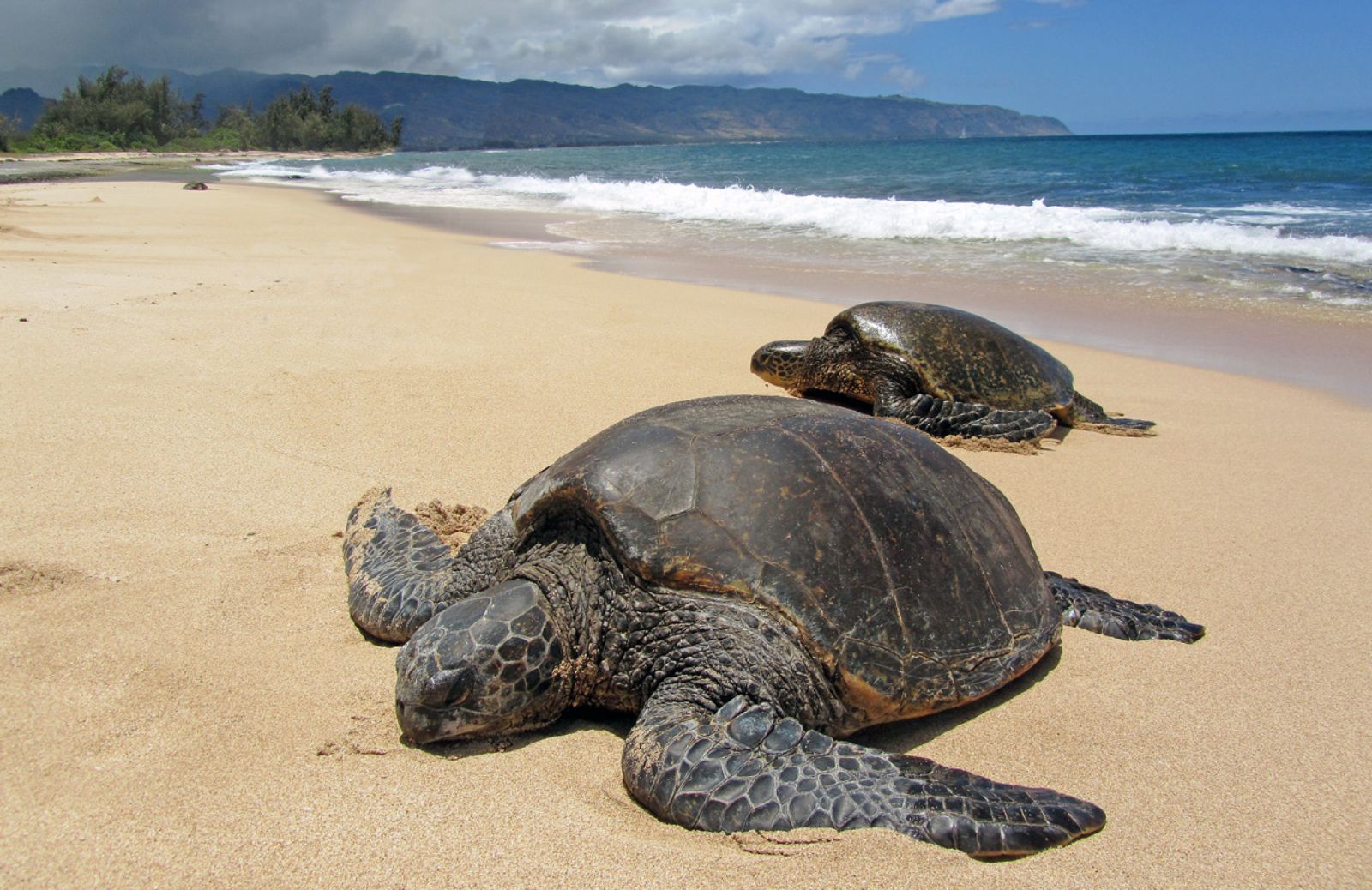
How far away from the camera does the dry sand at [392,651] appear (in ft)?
6.47

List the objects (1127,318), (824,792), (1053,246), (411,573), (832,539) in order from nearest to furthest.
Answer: (824,792)
(832,539)
(411,573)
(1127,318)
(1053,246)

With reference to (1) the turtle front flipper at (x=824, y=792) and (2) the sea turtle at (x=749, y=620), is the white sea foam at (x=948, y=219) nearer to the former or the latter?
(2) the sea turtle at (x=749, y=620)

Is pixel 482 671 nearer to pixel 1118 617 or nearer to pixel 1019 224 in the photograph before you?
pixel 1118 617

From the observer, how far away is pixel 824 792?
2104mm

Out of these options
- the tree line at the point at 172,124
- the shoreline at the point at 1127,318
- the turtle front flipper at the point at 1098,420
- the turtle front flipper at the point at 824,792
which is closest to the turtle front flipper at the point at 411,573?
the turtle front flipper at the point at 824,792

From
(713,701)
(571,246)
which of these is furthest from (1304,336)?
(571,246)

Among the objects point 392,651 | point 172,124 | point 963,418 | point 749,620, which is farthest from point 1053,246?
point 172,124

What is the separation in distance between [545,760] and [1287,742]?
2.16m

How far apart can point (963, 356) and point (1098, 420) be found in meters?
1.00

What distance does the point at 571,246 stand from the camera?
13609 millimetres

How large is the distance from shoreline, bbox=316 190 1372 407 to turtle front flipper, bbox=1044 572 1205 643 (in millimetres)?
4071

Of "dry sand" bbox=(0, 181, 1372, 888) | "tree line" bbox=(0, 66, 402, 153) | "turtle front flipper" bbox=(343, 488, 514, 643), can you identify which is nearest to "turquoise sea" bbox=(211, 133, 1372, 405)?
"dry sand" bbox=(0, 181, 1372, 888)

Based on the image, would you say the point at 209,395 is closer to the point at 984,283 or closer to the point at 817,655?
the point at 817,655

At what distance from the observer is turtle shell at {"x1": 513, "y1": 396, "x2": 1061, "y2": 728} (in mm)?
2480
